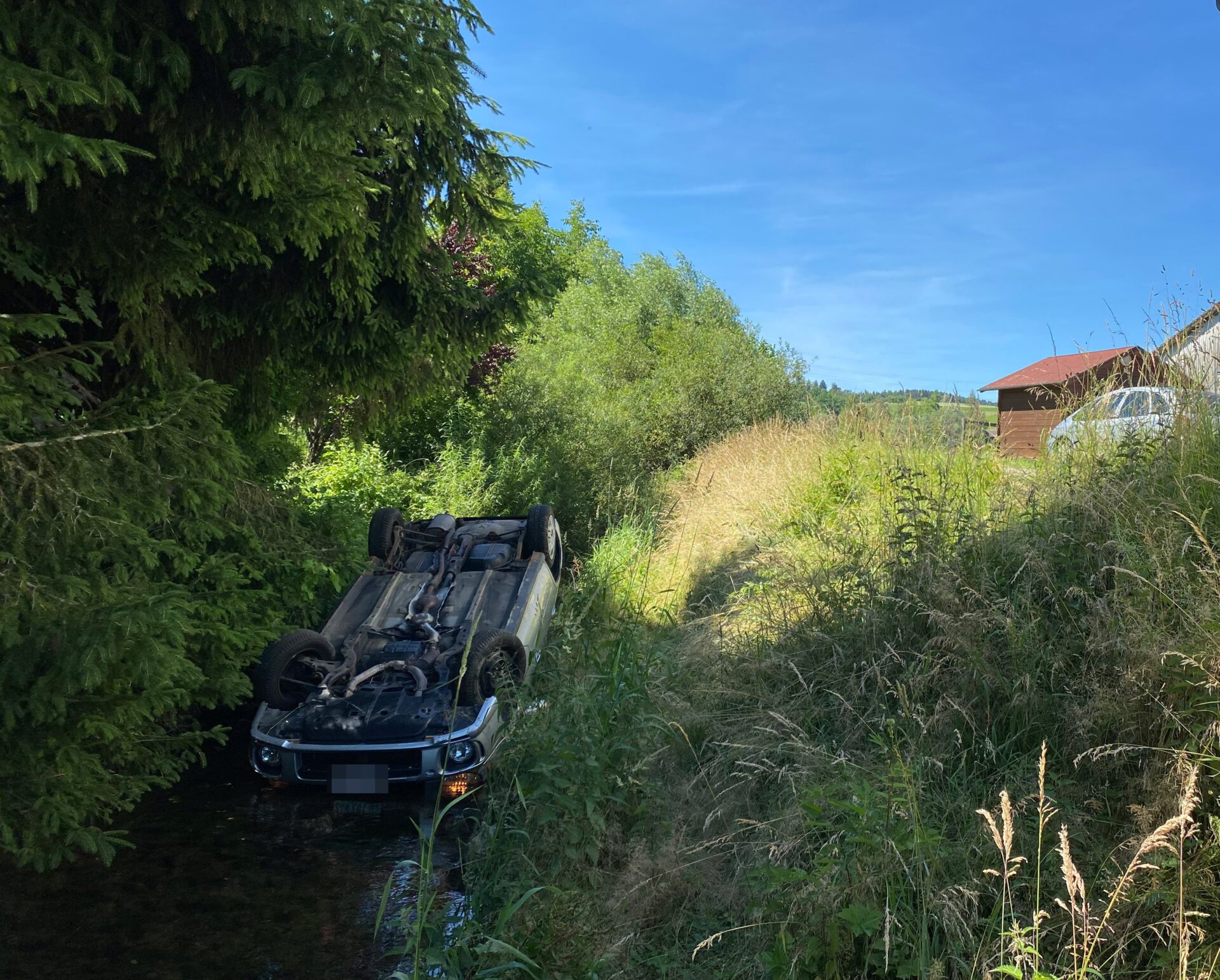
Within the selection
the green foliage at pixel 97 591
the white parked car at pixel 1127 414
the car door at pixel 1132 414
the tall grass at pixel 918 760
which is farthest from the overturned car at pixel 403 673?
the car door at pixel 1132 414

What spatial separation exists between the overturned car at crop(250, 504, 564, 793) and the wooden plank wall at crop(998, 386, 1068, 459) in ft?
14.0

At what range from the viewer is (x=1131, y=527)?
180 inches

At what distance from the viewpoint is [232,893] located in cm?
470

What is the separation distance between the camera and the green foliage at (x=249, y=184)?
425cm

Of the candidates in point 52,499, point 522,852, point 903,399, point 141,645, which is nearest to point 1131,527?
point 522,852

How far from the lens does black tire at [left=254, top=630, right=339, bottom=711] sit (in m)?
6.11

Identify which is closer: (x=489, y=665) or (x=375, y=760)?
(x=375, y=760)

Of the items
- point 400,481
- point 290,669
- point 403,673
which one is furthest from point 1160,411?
point 400,481

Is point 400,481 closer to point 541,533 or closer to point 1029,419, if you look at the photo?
point 541,533

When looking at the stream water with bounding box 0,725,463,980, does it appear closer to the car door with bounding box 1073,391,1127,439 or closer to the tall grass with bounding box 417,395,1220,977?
the tall grass with bounding box 417,395,1220,977

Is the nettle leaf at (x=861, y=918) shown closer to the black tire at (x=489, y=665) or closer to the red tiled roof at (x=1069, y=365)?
the black tire at (x=489, y=665)

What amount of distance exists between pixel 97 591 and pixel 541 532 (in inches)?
196

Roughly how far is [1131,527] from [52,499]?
17.8 feet

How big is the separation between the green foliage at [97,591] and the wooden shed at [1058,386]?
5747 mm
